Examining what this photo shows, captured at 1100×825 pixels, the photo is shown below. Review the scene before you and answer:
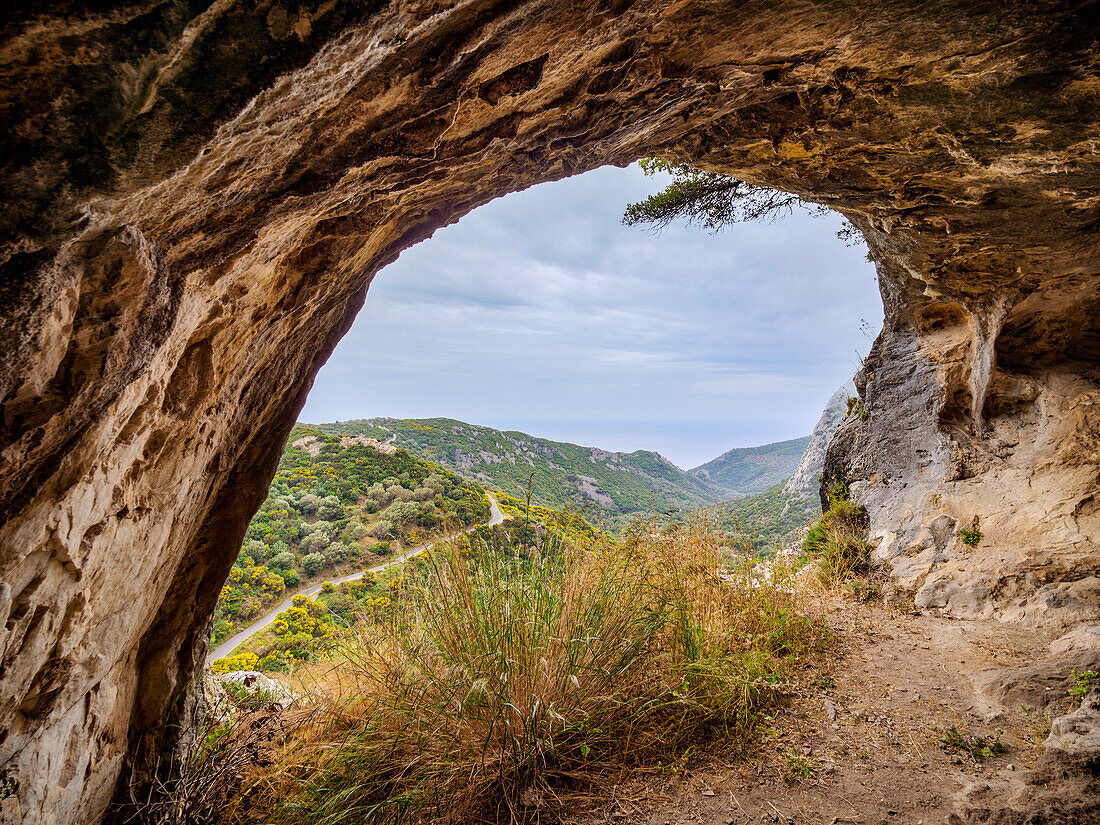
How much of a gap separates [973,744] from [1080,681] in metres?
0.98

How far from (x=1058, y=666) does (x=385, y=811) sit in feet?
14.0

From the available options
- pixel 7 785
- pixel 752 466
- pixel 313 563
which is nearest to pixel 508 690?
pixel 7 785

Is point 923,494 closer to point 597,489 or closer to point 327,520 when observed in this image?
point 327,520

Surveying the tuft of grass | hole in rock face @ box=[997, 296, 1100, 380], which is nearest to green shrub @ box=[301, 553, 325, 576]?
the tuft of grass

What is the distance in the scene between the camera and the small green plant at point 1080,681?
2426 mm

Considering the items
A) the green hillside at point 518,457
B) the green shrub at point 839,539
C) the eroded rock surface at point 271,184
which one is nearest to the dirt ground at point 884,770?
the eroded rock surface at point 271,184

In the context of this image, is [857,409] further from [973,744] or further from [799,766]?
[799,766]

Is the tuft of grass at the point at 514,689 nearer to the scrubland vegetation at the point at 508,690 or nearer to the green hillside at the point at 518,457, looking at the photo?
the scrubland vegetation at the point at 508,690

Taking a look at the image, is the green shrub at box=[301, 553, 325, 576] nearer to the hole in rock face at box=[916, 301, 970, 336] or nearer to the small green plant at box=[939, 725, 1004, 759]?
the small green plant at box=[939, 725, 1004, 759]

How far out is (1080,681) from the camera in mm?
2523

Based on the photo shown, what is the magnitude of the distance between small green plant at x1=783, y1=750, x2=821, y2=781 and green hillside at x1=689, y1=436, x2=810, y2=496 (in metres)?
62.5

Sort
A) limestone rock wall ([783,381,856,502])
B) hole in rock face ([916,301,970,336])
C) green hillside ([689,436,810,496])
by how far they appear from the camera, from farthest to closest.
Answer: green hillside ([689,436,810,496])
limestone rock wall ([783,381,856,502])
hole in rock face ([916,301,970,336])

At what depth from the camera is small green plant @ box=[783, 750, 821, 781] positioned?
2.11 metres

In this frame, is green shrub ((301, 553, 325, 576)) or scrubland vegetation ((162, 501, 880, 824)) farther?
green shrub ((301, 553, 325, 576))
